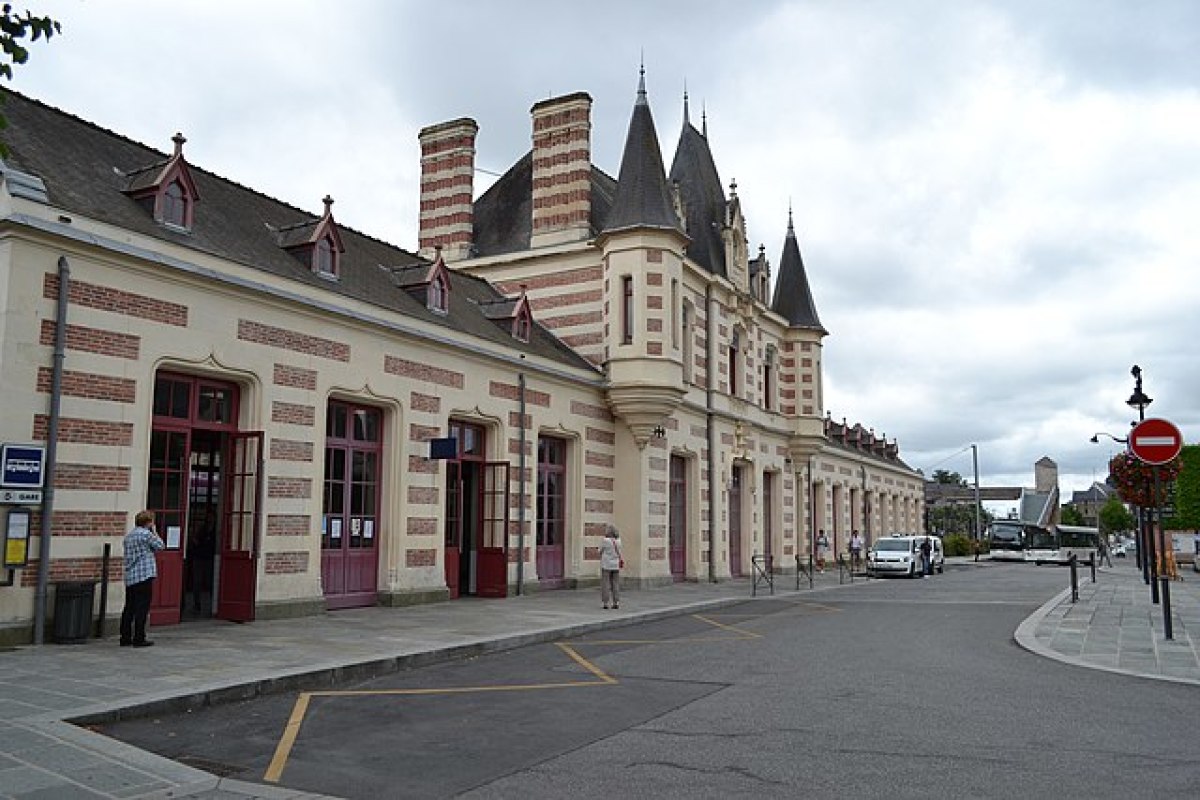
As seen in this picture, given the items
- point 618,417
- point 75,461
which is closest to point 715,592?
point 618,417

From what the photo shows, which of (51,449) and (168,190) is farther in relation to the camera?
(168,190)

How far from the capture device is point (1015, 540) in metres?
55.9

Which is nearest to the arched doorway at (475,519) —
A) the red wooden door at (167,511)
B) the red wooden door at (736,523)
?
the red wooden door at (167,511)

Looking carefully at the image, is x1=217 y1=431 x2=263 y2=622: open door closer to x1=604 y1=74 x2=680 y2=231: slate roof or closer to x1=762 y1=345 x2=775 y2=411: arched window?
x1=604 y1=74 x2=680 y2=231: slate roof

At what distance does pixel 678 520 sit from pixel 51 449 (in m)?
17.6

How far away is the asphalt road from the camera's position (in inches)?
233

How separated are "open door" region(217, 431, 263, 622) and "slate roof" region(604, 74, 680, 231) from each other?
1174 cm

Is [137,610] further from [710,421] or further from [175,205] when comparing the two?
[710,421]

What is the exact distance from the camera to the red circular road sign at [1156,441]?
1269 centimetres

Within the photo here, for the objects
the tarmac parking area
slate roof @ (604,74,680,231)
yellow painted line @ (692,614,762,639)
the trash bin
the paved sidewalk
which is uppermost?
slate roof @ (604,74,680,231)

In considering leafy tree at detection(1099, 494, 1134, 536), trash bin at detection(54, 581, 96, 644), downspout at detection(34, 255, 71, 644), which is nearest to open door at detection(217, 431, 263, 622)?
trash bin at detection(54, 581, 96, 644)

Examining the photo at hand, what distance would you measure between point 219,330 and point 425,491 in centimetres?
509

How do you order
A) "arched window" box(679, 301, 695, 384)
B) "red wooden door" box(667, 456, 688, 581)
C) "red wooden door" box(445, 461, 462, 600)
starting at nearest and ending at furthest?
"red wooden door" box(445, 461, 462, 600), "red wooden door" box(667, 456, 688, 581), "arched window" box(679, 301, 695, 384)

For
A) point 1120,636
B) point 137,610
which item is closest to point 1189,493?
point 1120,636
